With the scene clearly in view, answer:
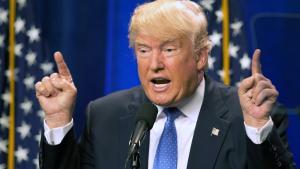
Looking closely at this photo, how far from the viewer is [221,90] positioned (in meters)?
2.17

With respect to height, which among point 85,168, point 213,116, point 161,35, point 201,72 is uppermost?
point 161,35

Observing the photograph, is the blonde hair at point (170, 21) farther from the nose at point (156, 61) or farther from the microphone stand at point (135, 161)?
the microphone stand at point (135, 161)

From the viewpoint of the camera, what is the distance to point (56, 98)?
193 cm

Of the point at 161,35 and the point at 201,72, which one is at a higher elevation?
the point at 161,35

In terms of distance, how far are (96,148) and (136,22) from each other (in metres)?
0.47

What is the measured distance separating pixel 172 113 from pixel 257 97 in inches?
16.1

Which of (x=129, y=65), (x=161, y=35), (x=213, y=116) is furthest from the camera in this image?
A: (x=129, y=65)

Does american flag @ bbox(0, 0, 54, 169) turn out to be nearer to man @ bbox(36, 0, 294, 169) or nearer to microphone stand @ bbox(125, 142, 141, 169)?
man @ bbox(36, 0, 294, 169)

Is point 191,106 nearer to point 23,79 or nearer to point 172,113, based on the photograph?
point 172,113

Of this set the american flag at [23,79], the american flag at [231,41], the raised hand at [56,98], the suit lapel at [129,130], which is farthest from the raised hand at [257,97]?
the american flag at [23,79]

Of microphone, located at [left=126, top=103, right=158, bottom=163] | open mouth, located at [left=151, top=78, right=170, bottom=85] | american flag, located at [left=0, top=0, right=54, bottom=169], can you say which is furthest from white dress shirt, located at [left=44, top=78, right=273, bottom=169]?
american flag, located at [left=0, top=0, right=54, bottom=169]

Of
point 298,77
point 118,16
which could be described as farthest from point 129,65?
point 298,77

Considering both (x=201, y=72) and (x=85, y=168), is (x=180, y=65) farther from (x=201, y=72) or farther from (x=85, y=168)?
(x=85, y=168)

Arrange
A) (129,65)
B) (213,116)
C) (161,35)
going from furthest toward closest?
(129,65)
(213,116)
(161,35)
